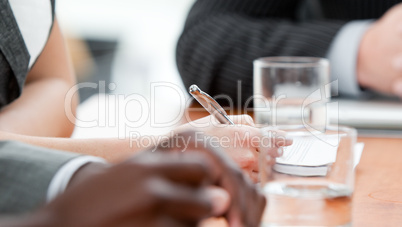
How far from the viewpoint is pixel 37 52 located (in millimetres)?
610

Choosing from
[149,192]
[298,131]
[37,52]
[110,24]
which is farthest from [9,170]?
[110,24]

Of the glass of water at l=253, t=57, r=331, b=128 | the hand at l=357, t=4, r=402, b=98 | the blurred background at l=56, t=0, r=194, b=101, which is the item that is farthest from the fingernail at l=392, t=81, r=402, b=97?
the blurred background at l=56, t=0, r=194, b=101

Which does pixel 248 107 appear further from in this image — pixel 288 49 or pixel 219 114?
pixel 219 114

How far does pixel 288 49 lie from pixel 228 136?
1.68 ft

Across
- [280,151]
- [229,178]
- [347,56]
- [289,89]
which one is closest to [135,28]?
[347,56]

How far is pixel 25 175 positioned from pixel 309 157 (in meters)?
0.19

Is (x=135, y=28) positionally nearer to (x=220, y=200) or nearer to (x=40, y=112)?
(x=40, y=112)

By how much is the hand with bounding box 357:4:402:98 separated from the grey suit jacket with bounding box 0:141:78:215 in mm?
628

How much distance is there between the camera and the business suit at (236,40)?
905 mm

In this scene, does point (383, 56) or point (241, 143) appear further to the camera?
point (383, 56)

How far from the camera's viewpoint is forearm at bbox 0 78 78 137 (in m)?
0.60

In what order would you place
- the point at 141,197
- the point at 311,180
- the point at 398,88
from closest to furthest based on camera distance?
1. the point at 141,197
2. the point at 311,180
3. the point at 398,88

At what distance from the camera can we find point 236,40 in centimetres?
93

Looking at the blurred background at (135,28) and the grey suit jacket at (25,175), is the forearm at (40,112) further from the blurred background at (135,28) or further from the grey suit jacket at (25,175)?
the blurred background at (135,28)
